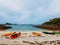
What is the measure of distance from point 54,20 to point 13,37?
339 feet

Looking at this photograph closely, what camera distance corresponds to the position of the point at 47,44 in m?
28.0

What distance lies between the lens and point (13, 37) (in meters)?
38.5

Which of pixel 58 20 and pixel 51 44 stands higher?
pixel 58 20

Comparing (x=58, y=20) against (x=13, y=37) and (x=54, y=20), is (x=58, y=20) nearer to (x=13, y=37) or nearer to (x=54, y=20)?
(x=54, y=20)

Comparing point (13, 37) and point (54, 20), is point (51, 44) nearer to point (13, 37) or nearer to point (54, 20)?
point (13, 37)

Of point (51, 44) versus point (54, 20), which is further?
point (54, 20)

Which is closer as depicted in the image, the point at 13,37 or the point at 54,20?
the point at 13,37

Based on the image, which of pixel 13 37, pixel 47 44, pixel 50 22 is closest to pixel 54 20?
pixel 50 22

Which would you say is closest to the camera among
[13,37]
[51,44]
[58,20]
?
[51,44]

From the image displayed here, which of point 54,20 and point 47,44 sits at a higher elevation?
point 54,20

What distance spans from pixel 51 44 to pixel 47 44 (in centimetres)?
56

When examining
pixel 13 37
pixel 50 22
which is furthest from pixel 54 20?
pixel 13 37

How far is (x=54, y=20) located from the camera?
13988 centimetres

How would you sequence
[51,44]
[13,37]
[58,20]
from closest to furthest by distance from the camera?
[51,44], [13,37], [58,20]
